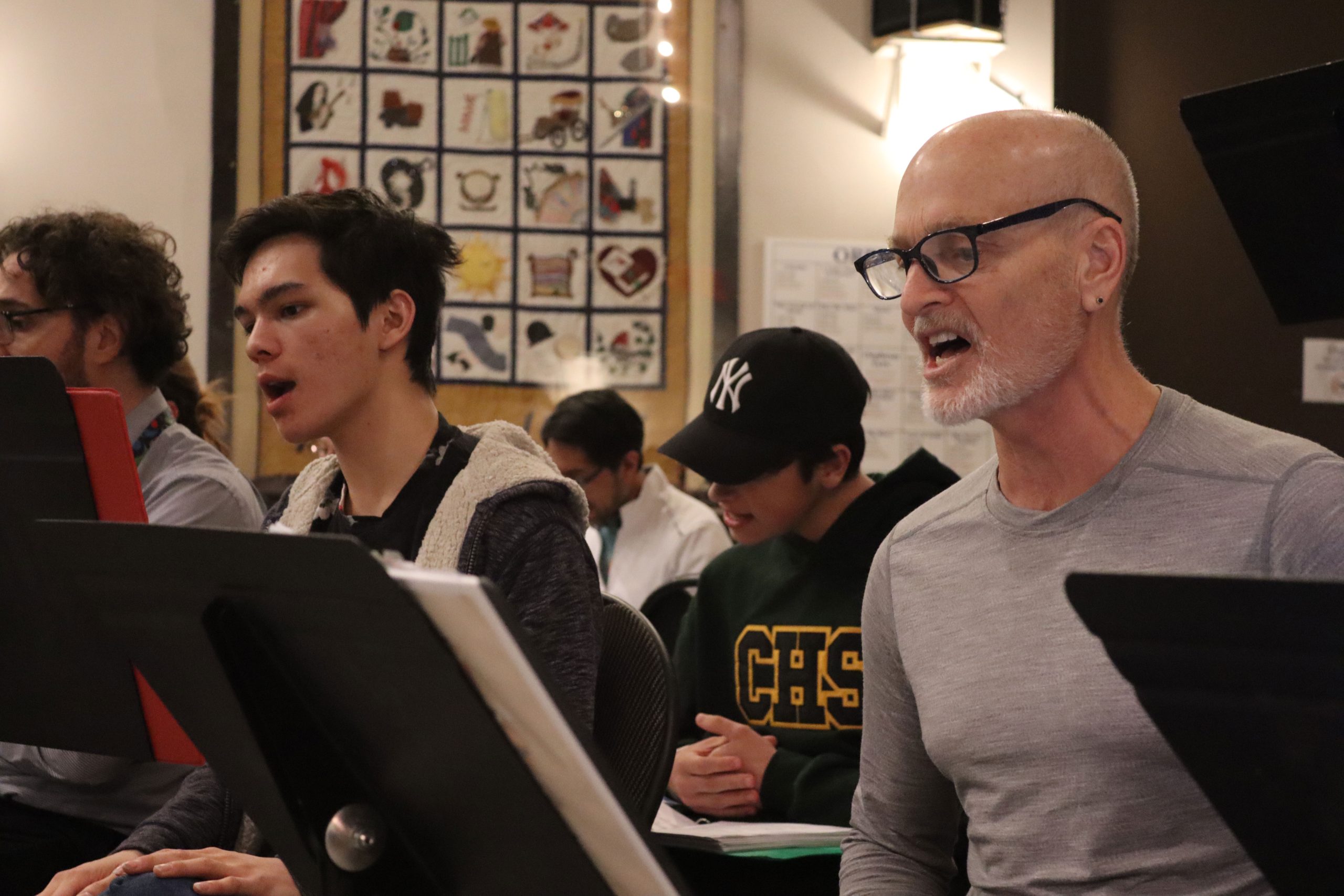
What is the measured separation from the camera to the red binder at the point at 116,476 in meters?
1.25

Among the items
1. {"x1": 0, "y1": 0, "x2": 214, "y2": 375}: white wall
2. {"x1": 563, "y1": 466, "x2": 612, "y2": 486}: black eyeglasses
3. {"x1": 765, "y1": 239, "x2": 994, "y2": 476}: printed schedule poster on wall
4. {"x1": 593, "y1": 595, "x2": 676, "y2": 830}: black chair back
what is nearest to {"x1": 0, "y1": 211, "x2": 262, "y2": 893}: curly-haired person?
{"x1": 593, "y1": 595, "x2": 676, "y2": 830}: black chair back

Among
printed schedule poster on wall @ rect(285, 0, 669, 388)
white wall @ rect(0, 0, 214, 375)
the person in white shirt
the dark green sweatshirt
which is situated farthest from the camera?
printed schedule poster on wall @ rect(285, 0, 669, 388)

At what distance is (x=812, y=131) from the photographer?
430 cm

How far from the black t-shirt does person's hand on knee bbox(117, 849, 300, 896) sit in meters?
0.39

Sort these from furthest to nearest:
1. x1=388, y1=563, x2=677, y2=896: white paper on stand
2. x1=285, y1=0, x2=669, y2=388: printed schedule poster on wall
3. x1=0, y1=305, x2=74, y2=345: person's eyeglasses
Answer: x1=285, y1=0, x2=669, y2=388: printed schedule poster on wall, x1=0, y1=305, x2=74, y2=345: person's eyeglasses, x1=388, y1=563, x2=677, y2=896: white paper on stand

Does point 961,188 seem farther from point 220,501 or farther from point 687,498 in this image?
point 687,498

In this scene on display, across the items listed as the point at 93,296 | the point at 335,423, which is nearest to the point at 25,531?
the point at 335,423

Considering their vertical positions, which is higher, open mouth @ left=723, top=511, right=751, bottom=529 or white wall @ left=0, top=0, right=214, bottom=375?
white wall @ left=0, top=0, right=214, bottom=375

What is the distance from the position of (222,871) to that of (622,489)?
249cm

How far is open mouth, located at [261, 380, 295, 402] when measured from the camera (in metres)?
1.63

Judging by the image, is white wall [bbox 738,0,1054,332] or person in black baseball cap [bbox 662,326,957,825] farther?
white wall [bbox 738,0,1054,332]

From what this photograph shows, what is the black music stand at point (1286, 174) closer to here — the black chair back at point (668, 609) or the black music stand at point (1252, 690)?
the black music stand at point (1252, 690)

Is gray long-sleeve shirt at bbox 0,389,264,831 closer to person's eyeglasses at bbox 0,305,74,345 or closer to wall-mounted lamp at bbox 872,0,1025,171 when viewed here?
person's eyeglasses at bbox 0,305,74,345

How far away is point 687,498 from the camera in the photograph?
12.5ft
